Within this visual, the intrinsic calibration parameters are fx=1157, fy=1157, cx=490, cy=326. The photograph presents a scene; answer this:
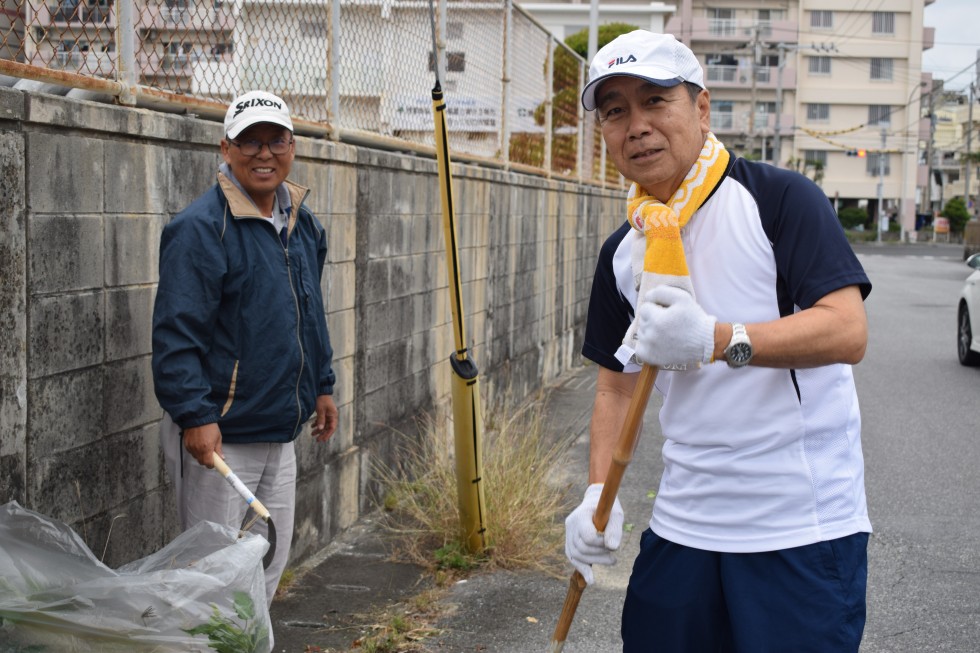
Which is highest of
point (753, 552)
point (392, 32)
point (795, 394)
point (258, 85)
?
point (392, 32)

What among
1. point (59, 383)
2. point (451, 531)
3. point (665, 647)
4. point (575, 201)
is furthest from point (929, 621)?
point (575, 201)

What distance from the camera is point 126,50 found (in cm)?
418

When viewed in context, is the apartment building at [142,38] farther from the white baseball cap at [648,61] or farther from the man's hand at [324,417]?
the white baseball cap at [648,61]

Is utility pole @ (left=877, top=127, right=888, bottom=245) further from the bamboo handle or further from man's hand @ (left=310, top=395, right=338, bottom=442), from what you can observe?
the bamboo handle

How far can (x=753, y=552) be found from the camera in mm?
2582

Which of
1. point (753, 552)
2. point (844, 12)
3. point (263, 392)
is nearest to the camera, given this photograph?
point (753, 552)

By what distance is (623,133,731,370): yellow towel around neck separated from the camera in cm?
247

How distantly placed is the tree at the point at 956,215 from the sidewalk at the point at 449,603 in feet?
208

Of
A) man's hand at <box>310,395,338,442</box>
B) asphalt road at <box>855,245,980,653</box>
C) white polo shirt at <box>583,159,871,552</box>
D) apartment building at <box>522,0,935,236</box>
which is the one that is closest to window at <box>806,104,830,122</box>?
apartment building at <box>522,0,935,236</box>

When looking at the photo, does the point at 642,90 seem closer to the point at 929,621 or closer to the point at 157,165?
the point at 157,165

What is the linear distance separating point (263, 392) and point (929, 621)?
3002mm

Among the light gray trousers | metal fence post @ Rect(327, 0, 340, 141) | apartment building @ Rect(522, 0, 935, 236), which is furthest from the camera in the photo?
apartment building @ Rect(522, 0, 935, 236)

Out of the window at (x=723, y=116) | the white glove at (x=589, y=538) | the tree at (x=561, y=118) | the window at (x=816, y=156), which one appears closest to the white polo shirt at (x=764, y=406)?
the white glove at (x=589, y=538)

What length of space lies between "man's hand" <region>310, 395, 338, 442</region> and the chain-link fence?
4.27 ft
